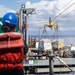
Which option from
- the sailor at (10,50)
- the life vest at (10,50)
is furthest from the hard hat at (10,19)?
the life vest at (10,50)

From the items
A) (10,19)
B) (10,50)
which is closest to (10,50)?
(10,50)

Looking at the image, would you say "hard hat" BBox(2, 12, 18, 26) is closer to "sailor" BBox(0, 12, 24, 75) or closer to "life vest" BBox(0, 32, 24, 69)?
"sailor" BBox(0, 12, 24, 75)

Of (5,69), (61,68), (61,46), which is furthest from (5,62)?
(61,46)

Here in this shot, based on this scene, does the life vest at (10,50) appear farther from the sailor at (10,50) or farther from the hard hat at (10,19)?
the hard hat at (10,19)

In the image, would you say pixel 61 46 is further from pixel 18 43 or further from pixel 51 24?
pixel 18 43

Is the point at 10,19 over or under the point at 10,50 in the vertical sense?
over

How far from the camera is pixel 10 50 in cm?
500

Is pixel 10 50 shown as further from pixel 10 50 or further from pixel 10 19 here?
pixel 10 19

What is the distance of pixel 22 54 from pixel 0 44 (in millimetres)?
363

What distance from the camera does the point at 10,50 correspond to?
16.4 ft

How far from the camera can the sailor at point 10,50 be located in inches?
195

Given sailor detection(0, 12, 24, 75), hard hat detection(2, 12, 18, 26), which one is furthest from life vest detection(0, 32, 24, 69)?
hard hat detection(2, 12, 18, 26)

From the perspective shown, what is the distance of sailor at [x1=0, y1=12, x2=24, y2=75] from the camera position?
495cm

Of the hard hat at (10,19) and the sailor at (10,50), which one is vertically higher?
the hard hat at (10,19)
